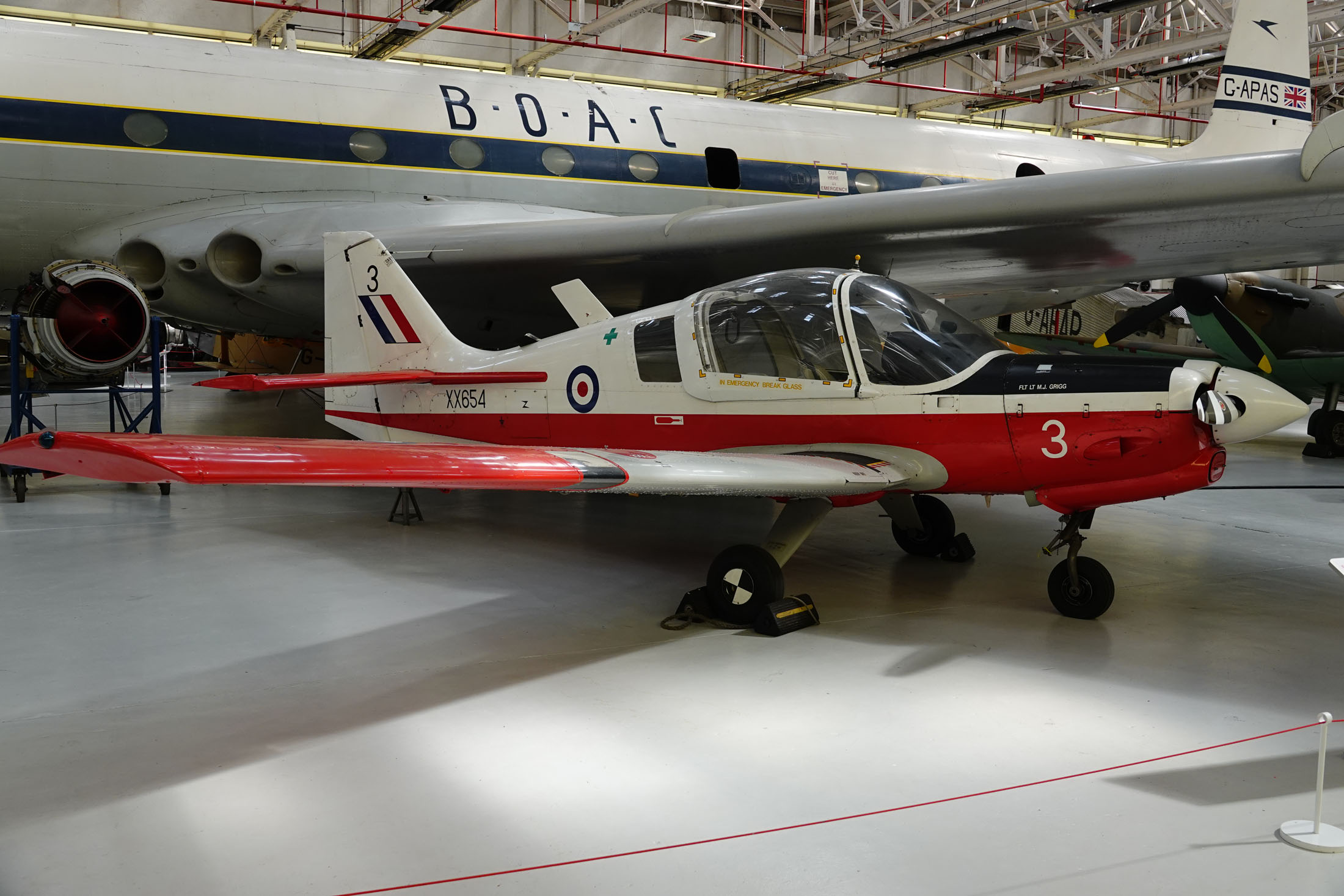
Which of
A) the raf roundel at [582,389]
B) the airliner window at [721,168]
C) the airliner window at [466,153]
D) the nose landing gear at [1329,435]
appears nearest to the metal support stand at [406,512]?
the raf roundel at [582,389]

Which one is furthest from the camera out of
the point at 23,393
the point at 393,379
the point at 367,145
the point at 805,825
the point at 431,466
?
the point at 367,145

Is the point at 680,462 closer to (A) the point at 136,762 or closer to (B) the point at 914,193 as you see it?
(A) the point at 136,762

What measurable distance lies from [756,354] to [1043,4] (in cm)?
1331

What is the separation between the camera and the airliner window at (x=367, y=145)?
928 centimetres

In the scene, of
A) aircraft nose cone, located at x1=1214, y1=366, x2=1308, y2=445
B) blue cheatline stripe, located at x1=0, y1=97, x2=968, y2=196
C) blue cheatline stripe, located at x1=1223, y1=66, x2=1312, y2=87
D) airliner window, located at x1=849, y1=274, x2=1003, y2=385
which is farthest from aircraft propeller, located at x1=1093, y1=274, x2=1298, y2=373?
aircraft nose cone, located at x1=1214, y1=366, x2=1308, y2=445

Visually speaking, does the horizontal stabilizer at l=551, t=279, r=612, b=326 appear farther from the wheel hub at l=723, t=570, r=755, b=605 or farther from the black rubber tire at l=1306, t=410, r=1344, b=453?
the black rubber tire at l=1306, t=410, r=1344, b=453

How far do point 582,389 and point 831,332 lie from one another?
1.53 metres

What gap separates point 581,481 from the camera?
3.72m

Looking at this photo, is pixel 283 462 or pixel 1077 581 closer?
pixel 283 462

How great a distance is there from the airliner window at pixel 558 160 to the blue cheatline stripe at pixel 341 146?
36mm

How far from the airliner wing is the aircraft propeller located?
4.59 ft

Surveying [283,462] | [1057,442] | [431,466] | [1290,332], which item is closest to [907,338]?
[1057,442]

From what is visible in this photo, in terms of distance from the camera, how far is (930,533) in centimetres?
596

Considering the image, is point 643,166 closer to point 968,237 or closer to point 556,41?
point 968,237
